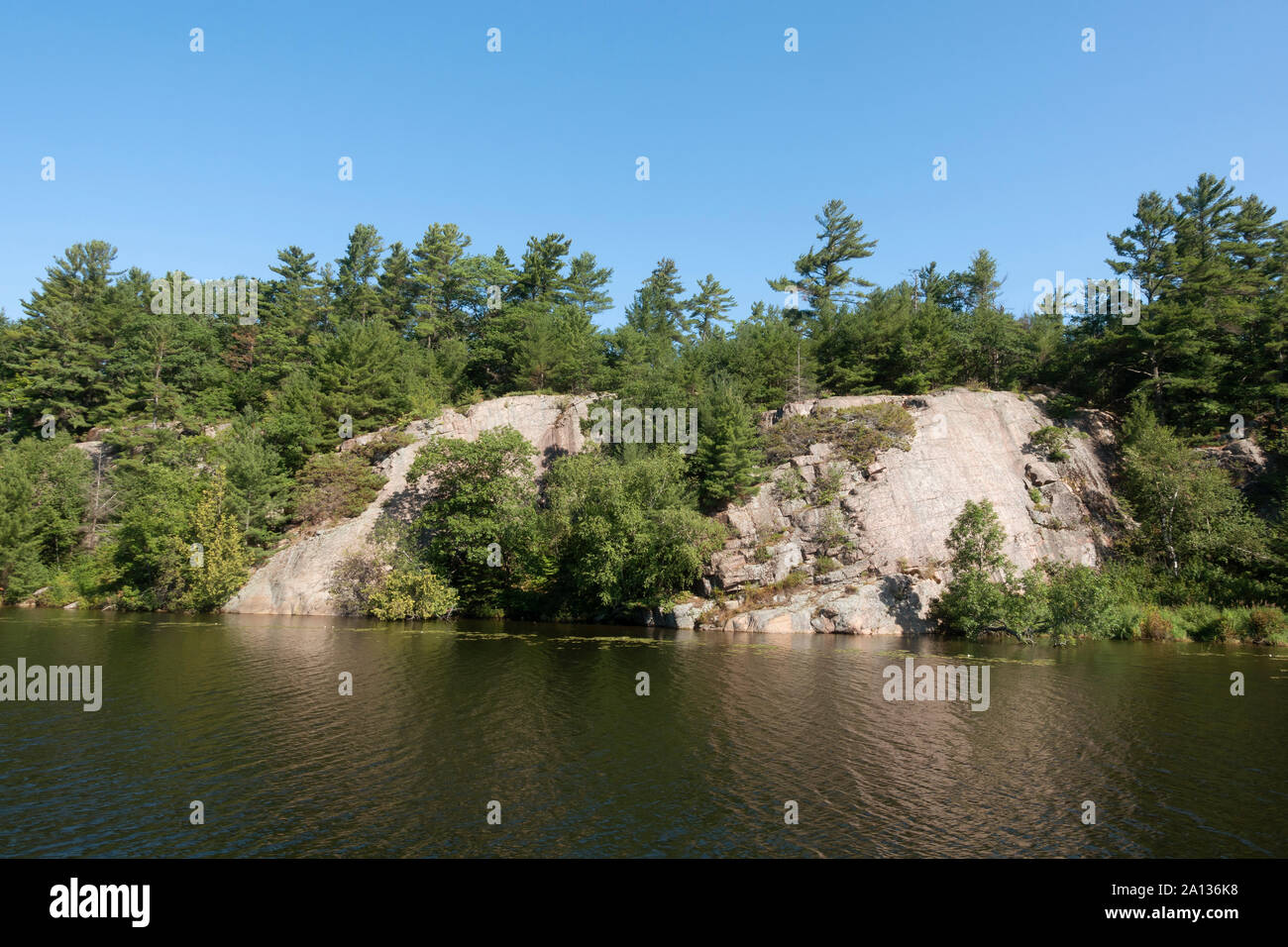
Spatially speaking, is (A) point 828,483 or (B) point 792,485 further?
(B) point 792,485

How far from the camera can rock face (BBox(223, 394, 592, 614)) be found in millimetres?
54312

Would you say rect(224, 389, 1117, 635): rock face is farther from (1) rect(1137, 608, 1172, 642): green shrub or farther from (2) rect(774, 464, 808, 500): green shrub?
(1) rect(1137, 608, 1172, 642): green shrub

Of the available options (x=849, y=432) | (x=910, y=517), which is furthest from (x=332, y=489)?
(x=910, y=517)

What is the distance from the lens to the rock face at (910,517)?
4800 cm

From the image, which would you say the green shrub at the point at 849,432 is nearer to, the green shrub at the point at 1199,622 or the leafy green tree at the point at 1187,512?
the leafy green tree at the point at 1187,512

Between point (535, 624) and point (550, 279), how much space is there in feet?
167

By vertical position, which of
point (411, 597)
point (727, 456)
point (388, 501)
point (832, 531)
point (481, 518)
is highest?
point (727, 456)

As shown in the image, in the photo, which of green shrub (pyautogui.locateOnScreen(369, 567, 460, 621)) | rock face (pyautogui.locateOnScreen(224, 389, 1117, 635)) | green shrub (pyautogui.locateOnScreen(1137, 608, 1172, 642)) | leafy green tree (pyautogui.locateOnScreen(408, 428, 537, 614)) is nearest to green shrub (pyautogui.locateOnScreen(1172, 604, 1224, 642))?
green shrub (pyautogui.locateOnScreen(1137, 608, 1172, 642))

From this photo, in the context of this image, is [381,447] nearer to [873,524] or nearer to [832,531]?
[832,531]

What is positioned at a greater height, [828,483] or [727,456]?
[727,456]

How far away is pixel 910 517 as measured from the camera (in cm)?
5272

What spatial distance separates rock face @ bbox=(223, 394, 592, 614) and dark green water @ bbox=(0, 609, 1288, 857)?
839 inches

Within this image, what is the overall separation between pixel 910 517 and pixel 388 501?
4453 centimetres

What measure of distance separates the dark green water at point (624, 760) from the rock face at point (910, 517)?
49.7 feet
